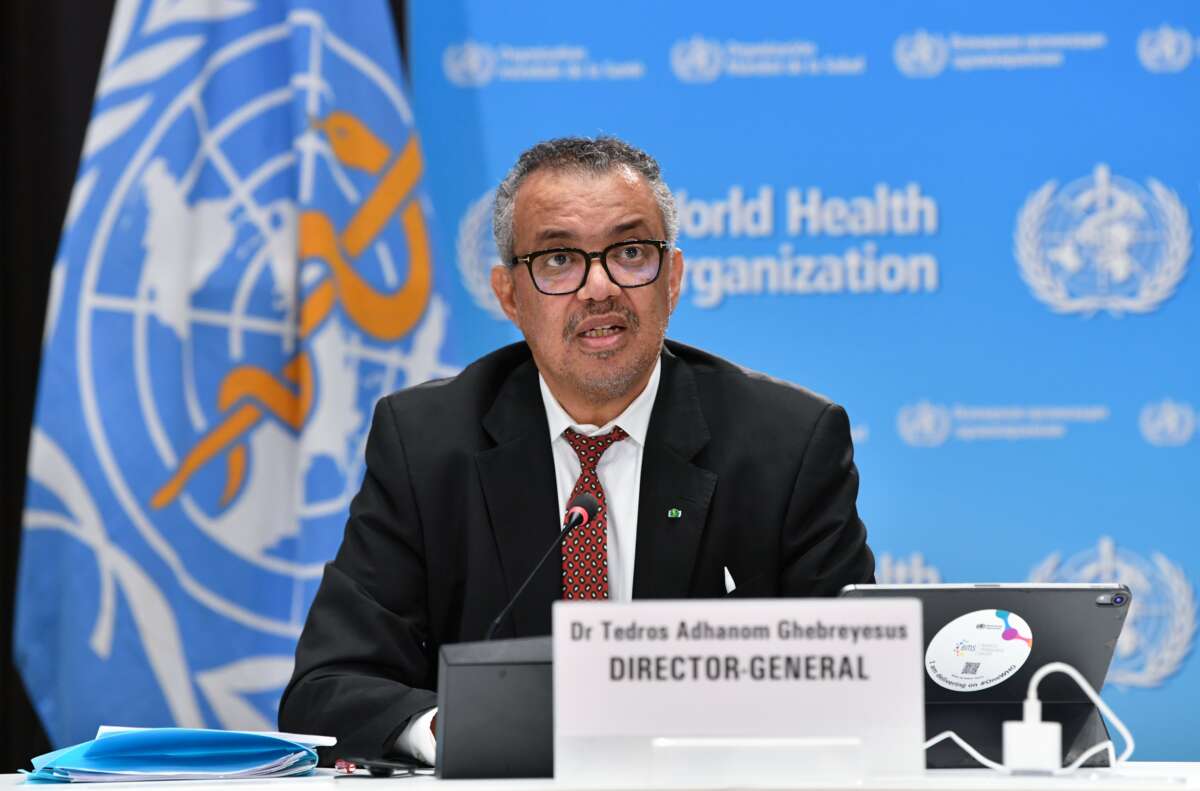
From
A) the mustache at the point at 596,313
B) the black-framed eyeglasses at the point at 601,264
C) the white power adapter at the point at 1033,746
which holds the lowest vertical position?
the white power adapter at the point at 1033,746

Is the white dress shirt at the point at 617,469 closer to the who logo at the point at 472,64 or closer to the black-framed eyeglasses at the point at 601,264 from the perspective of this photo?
the black-framed eyeglasses at the point at 601,264

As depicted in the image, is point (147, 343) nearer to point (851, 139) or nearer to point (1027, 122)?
point (851, 139)

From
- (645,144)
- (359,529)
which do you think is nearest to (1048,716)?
(359,529)

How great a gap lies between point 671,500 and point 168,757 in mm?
1210

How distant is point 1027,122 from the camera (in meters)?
4.22

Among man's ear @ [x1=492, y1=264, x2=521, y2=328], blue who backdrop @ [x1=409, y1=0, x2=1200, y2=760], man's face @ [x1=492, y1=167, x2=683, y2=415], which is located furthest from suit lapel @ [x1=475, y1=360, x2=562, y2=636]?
blue who backdrop @ [x1=409, y1=0, x2=1200, y2=760]

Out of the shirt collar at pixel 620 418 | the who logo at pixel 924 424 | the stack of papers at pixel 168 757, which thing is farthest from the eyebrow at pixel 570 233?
the who logo at pixel 924 424

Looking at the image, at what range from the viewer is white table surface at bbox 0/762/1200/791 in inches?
57.4

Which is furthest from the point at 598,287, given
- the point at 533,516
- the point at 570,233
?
the point at 533,516

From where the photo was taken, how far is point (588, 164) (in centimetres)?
295

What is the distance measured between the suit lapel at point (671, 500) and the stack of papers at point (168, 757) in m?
0.94

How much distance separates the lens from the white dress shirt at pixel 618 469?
2.89 meters

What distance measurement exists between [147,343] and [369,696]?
7.28ft

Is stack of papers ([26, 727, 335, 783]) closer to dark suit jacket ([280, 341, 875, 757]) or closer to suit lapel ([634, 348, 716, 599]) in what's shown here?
dark suit jacket ([280, 341, 875, 757])
